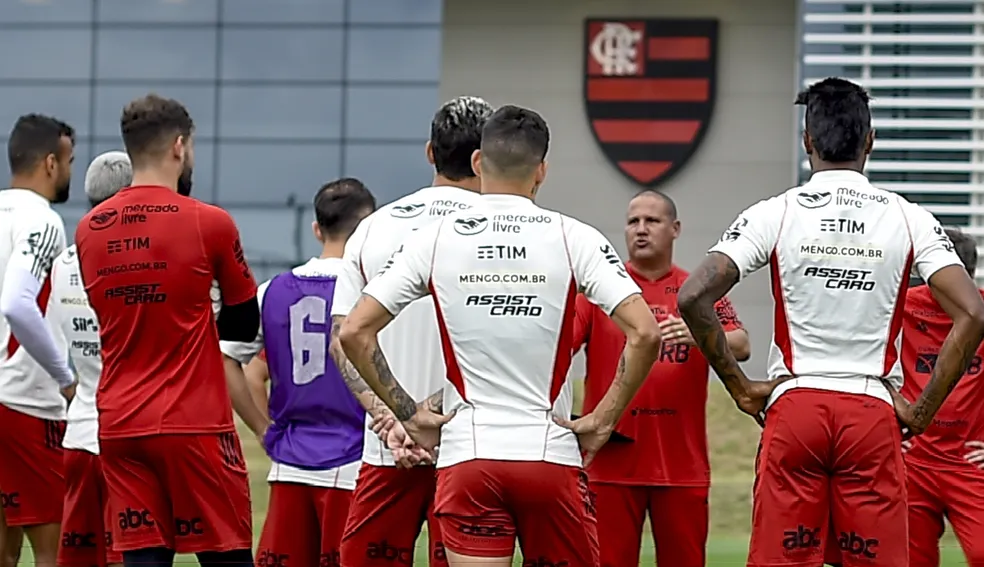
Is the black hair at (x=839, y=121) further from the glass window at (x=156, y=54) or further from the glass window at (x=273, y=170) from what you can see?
the glass window at (x=156, y=54)

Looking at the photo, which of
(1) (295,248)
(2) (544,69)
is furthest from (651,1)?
(1) (295,248)

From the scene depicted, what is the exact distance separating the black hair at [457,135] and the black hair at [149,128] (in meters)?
0.95

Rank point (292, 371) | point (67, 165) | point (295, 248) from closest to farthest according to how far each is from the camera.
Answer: point (292, 371), point (67, 165), point (295, 248)

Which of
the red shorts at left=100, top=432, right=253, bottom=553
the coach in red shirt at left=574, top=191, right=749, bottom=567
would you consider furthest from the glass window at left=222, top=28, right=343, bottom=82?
the red shorts at left=100, top=432, right=253, bottom=553

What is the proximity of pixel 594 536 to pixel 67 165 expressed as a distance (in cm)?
361

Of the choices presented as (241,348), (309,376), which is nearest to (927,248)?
(309,376)

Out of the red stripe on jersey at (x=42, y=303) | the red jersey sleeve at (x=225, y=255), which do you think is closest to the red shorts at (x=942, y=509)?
the red jersey sleeve at (x=225, y=255)

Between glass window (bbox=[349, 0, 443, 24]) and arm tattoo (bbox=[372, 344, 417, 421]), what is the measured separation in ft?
57.5

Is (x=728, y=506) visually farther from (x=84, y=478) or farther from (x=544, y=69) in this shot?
(x=84, y=478)

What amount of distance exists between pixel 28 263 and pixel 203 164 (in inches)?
694

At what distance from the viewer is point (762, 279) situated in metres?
20.2

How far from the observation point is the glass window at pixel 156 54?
2383 cm

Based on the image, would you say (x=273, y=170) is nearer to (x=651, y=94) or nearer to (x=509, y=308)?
(x=651, y=94)

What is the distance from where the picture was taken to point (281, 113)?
2384cm
